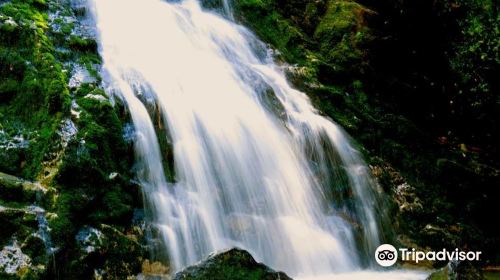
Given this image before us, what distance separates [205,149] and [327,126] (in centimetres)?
274

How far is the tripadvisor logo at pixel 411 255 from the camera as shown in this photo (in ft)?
24.6

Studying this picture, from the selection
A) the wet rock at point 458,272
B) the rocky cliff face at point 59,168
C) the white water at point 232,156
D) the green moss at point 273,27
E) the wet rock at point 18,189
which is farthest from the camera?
the green moss at point 273,27

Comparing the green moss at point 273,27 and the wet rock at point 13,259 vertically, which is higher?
the green moss at point 273,27

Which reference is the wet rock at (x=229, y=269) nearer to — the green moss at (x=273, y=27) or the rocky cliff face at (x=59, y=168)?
the rocky cliff face at (x=59, y=168)

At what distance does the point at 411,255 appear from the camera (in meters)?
7.66

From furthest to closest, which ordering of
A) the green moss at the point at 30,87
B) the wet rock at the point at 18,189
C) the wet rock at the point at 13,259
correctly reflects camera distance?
the green moss at the point at 30,87 < the wet rock at the point at 18,189 < the wet rock at the point at 13,259

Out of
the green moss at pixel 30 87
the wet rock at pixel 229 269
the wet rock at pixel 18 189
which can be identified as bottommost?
the wet rock at pixel 229 269

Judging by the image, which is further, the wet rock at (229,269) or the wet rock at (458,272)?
the wet rock at (458,272)

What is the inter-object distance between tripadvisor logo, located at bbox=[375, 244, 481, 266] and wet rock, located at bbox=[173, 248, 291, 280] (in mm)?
3451

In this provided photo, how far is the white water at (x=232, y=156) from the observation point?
21.4ft

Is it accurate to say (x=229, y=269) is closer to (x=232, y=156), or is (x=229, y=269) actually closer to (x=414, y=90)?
(x=232, y=156)

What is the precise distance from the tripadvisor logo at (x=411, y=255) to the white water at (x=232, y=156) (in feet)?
0.58

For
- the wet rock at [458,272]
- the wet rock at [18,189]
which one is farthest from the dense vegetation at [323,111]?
the wet rock at [458,272]

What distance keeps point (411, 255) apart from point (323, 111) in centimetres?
325
